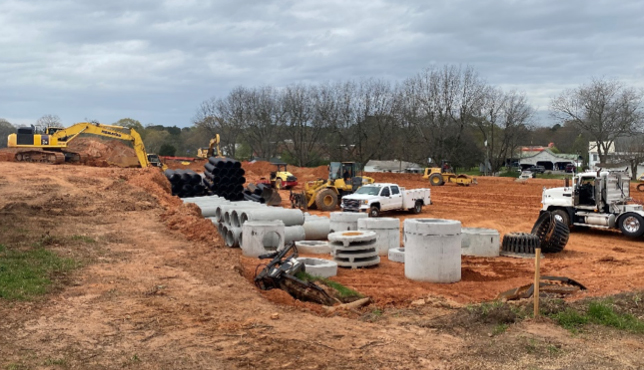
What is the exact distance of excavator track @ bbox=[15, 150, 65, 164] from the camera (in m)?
35.1

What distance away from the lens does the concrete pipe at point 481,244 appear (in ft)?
51.0

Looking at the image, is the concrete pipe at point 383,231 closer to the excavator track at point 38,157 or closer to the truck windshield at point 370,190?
the truck windshield at point 370,190

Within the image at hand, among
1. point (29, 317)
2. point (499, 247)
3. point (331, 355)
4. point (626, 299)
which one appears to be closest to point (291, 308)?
point (331, 355)

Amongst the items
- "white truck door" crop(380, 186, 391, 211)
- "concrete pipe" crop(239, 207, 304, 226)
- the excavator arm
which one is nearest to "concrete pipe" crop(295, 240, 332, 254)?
"concrete pipe" crop(239, 207, 304, 226)

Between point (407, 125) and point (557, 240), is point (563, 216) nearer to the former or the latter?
point (557, 240)

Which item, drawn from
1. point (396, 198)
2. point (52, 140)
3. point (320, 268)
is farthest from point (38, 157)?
point (320, 268)

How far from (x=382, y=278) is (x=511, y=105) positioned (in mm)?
66081

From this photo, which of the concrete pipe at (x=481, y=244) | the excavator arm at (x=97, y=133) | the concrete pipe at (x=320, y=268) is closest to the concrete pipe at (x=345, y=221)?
the concrete pipe at (x=481, y=244)

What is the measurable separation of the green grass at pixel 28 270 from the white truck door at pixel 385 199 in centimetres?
1682

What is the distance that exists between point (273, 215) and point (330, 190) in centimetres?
1321

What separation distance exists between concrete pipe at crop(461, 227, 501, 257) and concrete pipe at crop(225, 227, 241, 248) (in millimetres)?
6419

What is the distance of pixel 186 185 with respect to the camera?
2802 centimetres

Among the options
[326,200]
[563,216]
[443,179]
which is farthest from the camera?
[443,179]

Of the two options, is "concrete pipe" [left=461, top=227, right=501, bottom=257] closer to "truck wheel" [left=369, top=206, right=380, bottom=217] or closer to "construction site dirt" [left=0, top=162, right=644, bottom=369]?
"construction site dirt" [left=0, top=162, right=644, bottom=369]
